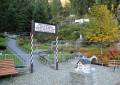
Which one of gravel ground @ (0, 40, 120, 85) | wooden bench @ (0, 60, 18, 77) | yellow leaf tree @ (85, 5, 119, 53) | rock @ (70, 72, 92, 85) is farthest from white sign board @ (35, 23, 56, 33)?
yellow leaf tree @ (85, 5, 119, 53)

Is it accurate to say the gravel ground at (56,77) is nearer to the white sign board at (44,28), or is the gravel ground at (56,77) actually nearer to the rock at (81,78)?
the rock at (81,78)

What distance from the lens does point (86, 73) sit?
16078 mm

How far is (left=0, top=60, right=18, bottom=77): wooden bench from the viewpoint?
19406mm

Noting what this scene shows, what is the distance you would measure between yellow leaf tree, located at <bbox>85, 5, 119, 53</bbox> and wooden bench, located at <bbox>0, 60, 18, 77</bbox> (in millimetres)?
Result: 17844

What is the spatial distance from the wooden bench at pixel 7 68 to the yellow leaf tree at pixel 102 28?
1784 cm

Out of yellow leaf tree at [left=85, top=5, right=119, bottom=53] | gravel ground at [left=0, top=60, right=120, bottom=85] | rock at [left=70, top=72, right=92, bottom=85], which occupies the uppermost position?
yellow leaf tree at [left=85, top=5, right=119, bottom=53]

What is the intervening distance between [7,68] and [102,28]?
18.8 m

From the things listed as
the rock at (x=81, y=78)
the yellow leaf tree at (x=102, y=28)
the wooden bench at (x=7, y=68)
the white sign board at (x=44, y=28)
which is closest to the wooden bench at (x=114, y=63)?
the white sign board at (x=44, y=28)

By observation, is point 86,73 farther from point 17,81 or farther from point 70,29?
point 70,29

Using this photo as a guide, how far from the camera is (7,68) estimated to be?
1984cm

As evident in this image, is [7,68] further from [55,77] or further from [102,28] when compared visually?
[102,28]

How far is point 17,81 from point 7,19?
32471 millimetres

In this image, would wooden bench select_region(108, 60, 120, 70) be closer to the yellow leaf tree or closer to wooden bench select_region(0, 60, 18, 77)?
the yellow leaf tree

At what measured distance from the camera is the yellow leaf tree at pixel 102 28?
36.2 meters
